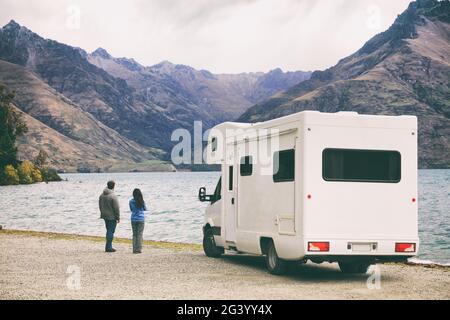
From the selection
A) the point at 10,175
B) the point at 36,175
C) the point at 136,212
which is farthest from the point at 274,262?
the point at 36,175

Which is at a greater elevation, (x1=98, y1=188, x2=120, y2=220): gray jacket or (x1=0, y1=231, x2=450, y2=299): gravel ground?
(x1=98, y1=188, x2=120, y2=220): gray jacket

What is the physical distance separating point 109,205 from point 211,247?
146 inches

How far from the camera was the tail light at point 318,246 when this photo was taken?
14570 mm

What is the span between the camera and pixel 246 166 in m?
17.9

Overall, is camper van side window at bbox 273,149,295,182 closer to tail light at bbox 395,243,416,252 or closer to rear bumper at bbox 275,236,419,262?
rear bumper at bbox 275,236,419,262

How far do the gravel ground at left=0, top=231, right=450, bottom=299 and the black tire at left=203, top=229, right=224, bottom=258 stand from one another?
1.09 ft

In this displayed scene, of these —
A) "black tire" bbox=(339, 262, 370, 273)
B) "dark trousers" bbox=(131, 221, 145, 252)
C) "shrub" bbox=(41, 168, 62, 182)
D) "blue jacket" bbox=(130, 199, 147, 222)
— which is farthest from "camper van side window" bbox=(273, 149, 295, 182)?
"shrub" bbox=(41, 168, 62, 182)

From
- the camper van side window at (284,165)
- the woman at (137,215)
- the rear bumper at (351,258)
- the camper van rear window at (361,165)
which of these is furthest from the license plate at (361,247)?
the woman at (137,215)

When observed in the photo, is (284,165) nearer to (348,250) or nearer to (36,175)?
(348,250)

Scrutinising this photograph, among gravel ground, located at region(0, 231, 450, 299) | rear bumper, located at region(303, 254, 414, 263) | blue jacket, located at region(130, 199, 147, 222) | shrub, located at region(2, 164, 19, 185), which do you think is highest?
shrub, located at region(2, 164, 19, 185)

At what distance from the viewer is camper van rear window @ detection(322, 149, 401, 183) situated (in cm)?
1499

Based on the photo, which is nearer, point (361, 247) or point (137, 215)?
point (361, 247)
